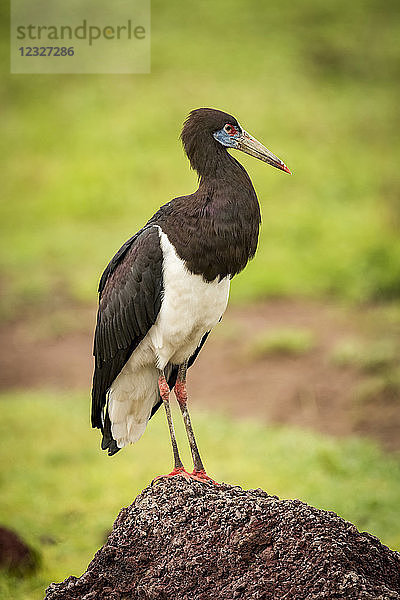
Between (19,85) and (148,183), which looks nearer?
(148,183)

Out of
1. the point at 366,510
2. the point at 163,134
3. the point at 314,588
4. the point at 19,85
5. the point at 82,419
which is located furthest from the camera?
the point at 19,85

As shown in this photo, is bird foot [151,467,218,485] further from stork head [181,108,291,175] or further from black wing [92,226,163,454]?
stork head [181,108,291,175]

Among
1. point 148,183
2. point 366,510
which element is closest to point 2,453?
point 366,510

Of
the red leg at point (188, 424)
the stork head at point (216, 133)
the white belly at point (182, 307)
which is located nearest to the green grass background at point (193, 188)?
the red leg at point (188, 424)

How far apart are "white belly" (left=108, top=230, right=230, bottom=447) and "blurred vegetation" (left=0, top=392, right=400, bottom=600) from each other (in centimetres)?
218

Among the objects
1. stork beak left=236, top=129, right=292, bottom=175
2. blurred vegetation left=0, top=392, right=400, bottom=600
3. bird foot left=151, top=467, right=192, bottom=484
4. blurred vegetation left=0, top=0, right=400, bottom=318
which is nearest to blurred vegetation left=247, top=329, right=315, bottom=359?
blurred vegetation left=0, top=392, right=400, bottom=600

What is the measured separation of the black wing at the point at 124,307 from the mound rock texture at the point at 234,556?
1182 millimetres

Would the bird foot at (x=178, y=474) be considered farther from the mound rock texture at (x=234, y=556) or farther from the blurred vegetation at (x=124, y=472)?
the blurred vegetation at (x=124, y=472)

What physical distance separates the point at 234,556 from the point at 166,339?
1.53m

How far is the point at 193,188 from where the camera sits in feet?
60.8

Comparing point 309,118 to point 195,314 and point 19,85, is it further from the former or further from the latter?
point 195,314

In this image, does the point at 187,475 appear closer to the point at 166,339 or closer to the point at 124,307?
the point at 166,339

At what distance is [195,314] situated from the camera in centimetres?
526

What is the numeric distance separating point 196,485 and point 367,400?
648 cm
